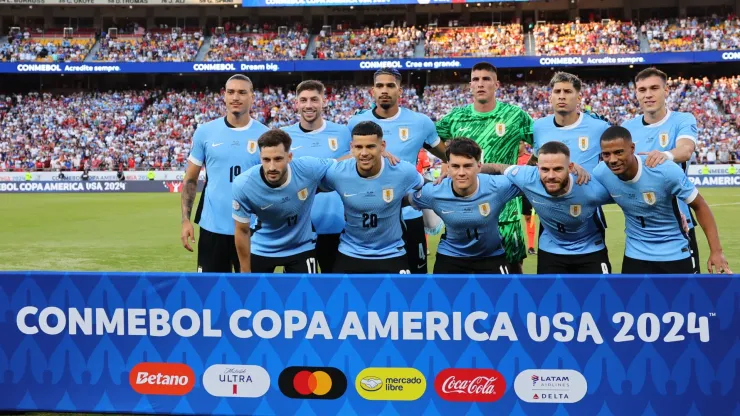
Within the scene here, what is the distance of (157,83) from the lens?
45.4 m

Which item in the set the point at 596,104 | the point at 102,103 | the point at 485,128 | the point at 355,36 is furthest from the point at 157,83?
the point at 485,128

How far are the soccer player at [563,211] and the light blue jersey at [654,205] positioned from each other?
13 cm

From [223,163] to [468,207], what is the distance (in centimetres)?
213

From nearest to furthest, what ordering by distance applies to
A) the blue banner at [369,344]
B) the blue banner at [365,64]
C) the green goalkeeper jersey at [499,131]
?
the blue banner at [369,344], the green goalkeeper jersey at [499,131], the blue banner at [365,64]

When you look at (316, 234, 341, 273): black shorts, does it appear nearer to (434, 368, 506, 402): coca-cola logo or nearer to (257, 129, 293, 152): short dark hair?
(257, 129, 293, 152): short dark hair

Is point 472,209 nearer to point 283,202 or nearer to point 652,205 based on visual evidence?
point 652,205

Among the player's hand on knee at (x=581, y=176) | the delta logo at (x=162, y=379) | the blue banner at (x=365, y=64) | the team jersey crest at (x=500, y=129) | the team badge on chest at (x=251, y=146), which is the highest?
the blue banner at (x=365, y=64)

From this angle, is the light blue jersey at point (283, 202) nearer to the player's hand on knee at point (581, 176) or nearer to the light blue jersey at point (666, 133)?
the player's hand on knee at point (581, 176)

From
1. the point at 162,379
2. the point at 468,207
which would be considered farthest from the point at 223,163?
the point at 162,379

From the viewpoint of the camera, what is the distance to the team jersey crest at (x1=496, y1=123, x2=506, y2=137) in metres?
6.18

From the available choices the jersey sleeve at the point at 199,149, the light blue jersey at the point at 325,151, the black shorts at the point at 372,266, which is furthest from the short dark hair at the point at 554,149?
the jersey sleeve at the point at 199,149

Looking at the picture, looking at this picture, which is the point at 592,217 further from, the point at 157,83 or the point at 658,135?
the point at 157,83

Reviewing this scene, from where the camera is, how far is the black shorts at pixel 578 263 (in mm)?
5141

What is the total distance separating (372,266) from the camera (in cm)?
509
